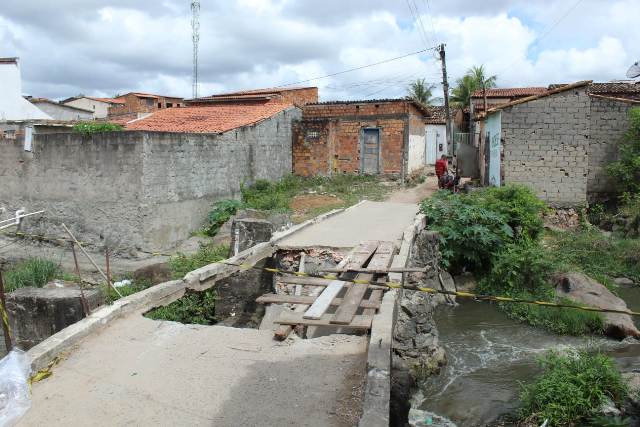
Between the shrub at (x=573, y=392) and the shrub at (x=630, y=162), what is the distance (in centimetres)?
1005

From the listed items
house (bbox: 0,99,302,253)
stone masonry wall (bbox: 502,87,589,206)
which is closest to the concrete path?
house (bbox: 0,99,302,253)

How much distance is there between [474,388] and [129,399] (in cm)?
552

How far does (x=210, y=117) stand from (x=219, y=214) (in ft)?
20.4

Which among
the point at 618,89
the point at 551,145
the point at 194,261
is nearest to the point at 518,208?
the point at 551,145

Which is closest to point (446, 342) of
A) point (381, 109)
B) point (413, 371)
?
point (413, 371)

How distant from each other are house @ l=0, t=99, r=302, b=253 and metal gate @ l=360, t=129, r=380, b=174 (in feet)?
19.7

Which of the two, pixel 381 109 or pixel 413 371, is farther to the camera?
pixel 381 109

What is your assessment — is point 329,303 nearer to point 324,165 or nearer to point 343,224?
point 343,224

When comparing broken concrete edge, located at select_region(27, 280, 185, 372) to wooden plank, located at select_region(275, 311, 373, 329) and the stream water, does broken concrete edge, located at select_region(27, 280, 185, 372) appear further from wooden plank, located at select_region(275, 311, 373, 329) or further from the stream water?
the stream water

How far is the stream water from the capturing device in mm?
7266

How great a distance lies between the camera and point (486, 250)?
12.3m

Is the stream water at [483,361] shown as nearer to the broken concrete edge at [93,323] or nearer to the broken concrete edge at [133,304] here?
the broken concrete edge at [133,304]

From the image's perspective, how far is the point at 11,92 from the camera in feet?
88.1

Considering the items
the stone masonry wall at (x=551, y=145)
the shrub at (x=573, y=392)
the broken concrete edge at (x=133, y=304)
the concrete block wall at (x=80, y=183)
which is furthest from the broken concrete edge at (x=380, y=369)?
the stone masonry wall at (x=551, y=145)
